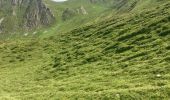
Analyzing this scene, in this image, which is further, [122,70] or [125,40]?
[125,40]

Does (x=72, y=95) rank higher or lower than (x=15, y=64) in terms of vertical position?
higher

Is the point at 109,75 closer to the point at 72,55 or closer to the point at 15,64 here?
the point at 72,55

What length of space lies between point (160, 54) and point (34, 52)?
72.7 metres

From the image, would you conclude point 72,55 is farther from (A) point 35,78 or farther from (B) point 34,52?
(B) point 34,52

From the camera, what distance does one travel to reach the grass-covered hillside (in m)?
46.7

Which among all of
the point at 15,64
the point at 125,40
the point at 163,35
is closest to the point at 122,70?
the point at 163,35

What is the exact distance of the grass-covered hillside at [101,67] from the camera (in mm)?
46656

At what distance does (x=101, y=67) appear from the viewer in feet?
239

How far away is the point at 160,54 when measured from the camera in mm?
66625

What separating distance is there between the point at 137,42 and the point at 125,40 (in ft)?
26.3

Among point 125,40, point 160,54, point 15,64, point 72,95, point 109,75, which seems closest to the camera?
point 72,95

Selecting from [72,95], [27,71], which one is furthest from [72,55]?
[72,95]

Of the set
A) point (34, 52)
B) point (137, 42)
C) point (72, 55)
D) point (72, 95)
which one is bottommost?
point (34, 52)

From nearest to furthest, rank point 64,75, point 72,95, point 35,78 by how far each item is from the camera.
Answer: point 72,95 < point 64,75 < point 35,78
